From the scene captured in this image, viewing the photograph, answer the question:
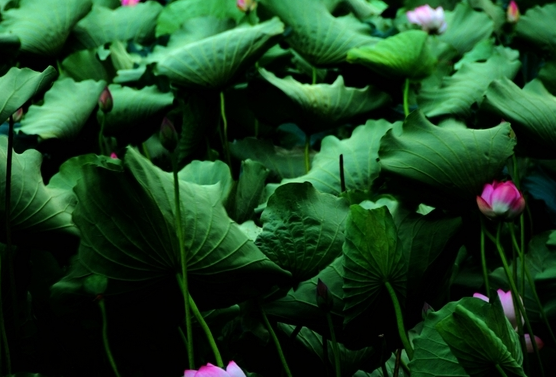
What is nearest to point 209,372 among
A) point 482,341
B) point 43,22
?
point 482,341

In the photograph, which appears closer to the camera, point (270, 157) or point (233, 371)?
point (233, 371)

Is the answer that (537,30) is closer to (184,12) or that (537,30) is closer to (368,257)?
(184,12)

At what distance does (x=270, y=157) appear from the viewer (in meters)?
1.31

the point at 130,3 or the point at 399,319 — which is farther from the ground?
the point at 399,319

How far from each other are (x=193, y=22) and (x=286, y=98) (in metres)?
0.32

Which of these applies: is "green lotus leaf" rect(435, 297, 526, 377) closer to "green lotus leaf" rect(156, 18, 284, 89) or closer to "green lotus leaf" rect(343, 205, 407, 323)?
"green lotus leaf" rect(343, 205, 407, 323)

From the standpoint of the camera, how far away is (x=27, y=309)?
36.9 inches

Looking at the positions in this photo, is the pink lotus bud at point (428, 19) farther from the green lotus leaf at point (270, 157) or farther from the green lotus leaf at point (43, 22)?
the green lotus leaf at point (43, 22)

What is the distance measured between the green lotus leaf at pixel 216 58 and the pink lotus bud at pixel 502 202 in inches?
20.5

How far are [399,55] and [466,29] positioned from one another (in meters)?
0.40

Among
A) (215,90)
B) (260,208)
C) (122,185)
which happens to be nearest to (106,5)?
(215,90)

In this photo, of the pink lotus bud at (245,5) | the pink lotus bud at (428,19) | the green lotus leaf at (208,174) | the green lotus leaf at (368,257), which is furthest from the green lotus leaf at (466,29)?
the green lotus leaf at (368,257)

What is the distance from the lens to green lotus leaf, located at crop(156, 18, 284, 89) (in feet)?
4.16

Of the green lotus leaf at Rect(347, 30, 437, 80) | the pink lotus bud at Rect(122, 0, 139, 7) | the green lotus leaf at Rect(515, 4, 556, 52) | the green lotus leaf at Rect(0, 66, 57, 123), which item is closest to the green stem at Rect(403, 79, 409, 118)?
the green lotus leaf at Rect(347, 30, 437, 80)
